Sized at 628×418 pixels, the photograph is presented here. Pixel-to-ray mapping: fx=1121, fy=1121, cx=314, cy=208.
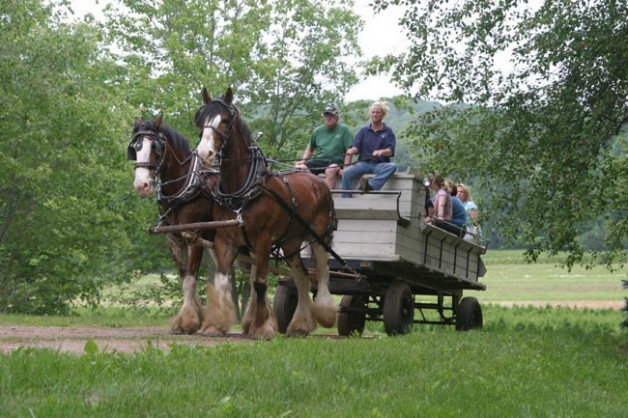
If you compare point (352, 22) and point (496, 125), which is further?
point (352, 22)

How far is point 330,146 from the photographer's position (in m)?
14.9

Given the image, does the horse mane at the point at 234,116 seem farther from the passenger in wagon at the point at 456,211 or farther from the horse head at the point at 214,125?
the passenger in wagon at the point at 456,211

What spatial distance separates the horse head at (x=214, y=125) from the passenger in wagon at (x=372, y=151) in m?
2.63

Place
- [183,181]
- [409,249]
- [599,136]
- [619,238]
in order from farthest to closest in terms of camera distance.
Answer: [619,238], [599,136], [409,249], [183,181]

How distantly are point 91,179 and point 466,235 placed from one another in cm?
1324

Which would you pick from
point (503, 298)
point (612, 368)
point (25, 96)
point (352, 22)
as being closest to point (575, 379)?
point (612, 368)

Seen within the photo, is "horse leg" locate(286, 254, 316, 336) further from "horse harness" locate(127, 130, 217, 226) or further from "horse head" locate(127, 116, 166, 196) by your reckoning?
"horse head" locate(127, 116, 166, 196)

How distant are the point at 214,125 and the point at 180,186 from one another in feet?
4.52

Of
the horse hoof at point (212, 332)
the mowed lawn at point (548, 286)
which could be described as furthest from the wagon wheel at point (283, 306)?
the mowed lawn at point (548, 286)

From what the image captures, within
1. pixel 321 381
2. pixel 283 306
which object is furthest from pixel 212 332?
pixel 321 381

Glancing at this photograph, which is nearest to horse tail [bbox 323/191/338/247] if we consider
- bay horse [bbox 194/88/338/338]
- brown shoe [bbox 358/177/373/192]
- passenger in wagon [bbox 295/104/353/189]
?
bay horse [bbox 194/88/338/338]

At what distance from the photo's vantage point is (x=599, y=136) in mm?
15922

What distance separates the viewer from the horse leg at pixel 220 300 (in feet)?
39.7

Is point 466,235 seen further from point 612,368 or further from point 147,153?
point 147,153
